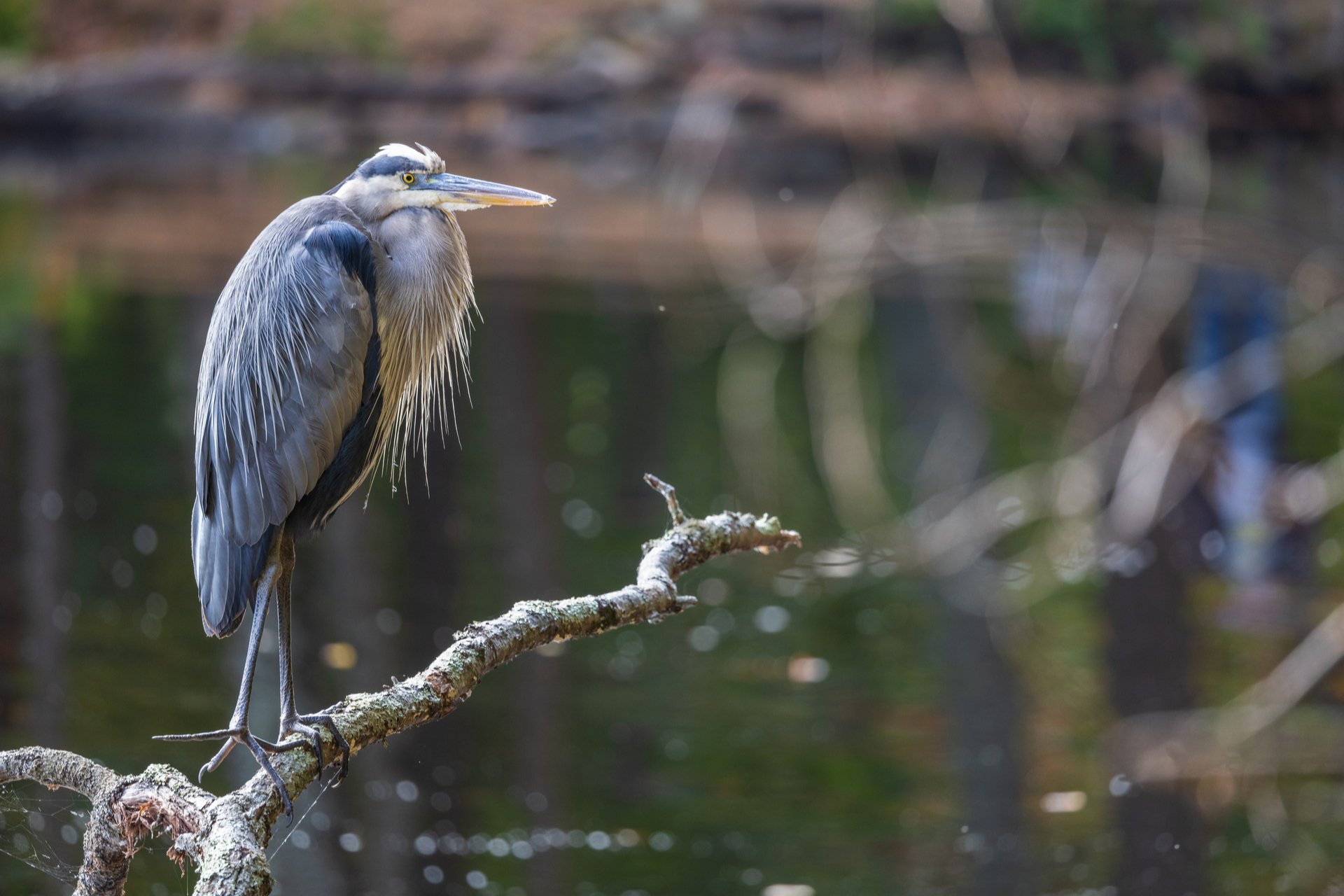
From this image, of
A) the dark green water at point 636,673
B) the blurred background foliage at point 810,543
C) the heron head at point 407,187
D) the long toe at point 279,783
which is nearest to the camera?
the long toe at point 279,783

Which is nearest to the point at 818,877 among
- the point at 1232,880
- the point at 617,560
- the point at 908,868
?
the point at 908,868

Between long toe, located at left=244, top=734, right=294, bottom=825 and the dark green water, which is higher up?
the dark green water

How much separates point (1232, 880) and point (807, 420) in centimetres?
587

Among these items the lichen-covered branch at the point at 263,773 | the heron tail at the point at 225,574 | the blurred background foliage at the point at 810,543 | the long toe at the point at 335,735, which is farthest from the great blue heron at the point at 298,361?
the blurred background foliage at the point at 810,543

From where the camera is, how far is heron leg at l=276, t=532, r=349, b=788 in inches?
95.4

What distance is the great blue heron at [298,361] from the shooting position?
2.76 m

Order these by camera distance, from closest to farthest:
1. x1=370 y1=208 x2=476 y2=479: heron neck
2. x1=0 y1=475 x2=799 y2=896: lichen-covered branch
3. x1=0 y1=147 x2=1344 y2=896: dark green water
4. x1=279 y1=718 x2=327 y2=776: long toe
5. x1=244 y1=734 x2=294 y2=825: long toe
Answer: x1=0 y1=475 x2=799 y2=896: lichen-covered branch, x1=244 y1=734 x2=294 y2=825: long toe, x1=279 y1=718 x2=327 y2=776: long toe, x1=370 y1=208 x2=476 y2=479: heron neck, x1=0 y1=147 x2=1344 y2=896: dark green water

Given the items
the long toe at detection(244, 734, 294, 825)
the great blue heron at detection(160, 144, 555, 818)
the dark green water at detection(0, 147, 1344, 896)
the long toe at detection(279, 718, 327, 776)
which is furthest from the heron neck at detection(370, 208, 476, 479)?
the dark green water at detection(0, 147, 1344, 896)

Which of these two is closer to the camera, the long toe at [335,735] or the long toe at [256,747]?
the long toe at [256,747]

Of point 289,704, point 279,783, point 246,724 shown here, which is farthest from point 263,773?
point 289,704

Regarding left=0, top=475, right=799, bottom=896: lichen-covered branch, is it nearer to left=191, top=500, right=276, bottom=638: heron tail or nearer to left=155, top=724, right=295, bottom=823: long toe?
left=155, top=724, right=295, bottom=823: long toe

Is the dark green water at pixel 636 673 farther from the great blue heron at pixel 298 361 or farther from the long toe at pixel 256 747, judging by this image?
the great blue heron at pixel 298 361

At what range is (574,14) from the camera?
24.4 meters

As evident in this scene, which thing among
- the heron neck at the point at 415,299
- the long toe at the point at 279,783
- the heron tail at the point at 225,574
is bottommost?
the long toe at the point at 279,783
